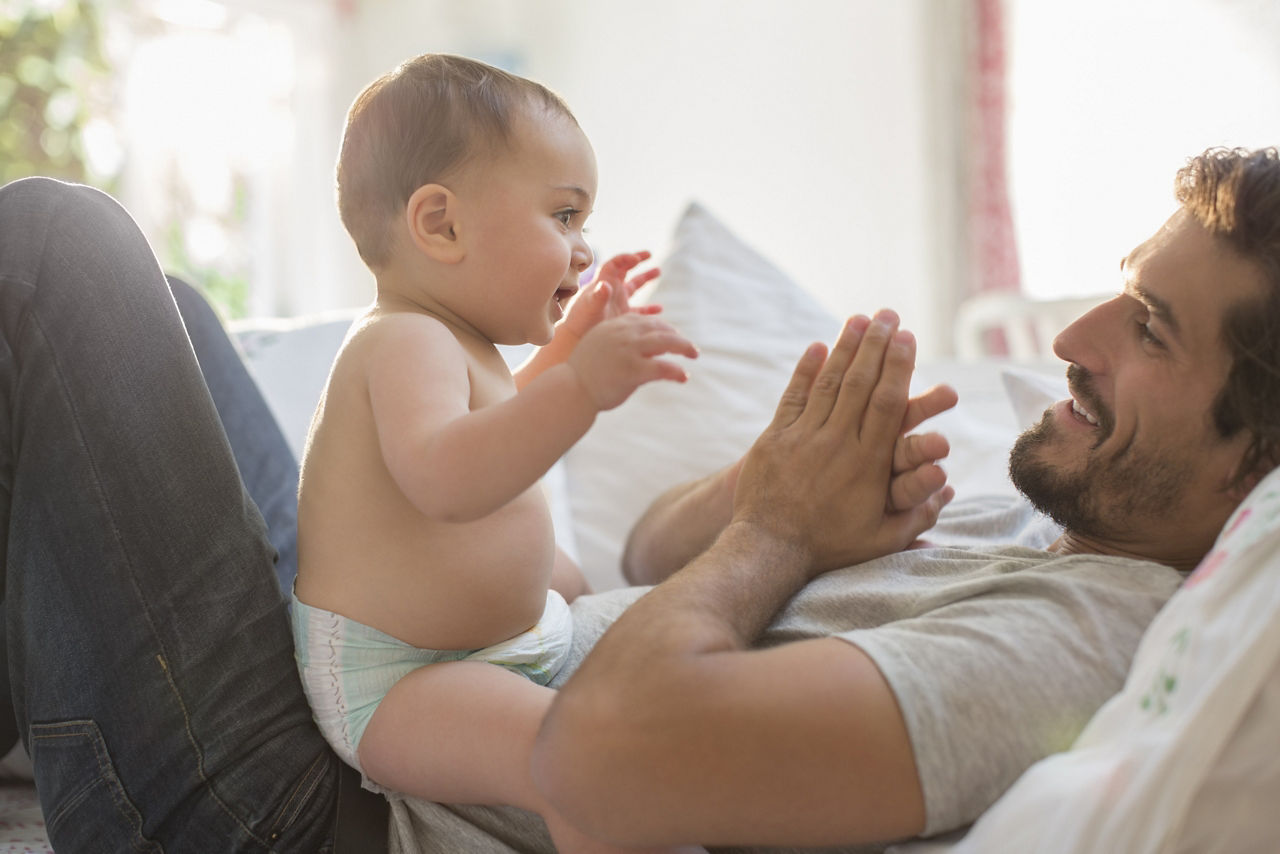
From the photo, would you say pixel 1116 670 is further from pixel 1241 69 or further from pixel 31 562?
pixel 1241 69

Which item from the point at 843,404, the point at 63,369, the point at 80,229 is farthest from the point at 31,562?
Result: the point at 843,404

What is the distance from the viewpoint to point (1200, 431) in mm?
896

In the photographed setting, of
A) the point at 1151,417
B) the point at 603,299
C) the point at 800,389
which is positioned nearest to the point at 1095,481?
the point at 1151,417

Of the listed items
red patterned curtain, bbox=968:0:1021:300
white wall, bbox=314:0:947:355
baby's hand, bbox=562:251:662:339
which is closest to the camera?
baby's hand, bbox=562:251:662:339

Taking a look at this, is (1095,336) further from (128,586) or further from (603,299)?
(128,586)

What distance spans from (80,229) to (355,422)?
0.35 metres

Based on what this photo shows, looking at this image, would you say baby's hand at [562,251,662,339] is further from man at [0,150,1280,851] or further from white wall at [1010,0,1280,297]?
white wall at [1010,0,1280,297]

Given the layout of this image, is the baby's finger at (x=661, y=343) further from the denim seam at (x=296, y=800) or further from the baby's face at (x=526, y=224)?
the denim seam at (x=296, y=800)

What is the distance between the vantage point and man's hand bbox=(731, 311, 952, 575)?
98cm

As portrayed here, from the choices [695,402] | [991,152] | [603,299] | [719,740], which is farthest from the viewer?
[991,152]

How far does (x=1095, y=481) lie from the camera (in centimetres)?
95

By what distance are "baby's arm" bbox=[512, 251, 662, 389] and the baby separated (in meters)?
0.15

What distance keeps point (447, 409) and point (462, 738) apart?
278 mm

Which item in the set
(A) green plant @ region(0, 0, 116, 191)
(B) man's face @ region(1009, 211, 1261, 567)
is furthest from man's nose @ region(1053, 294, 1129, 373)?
(A) green plant @ region(0, 0, 116, 191)
